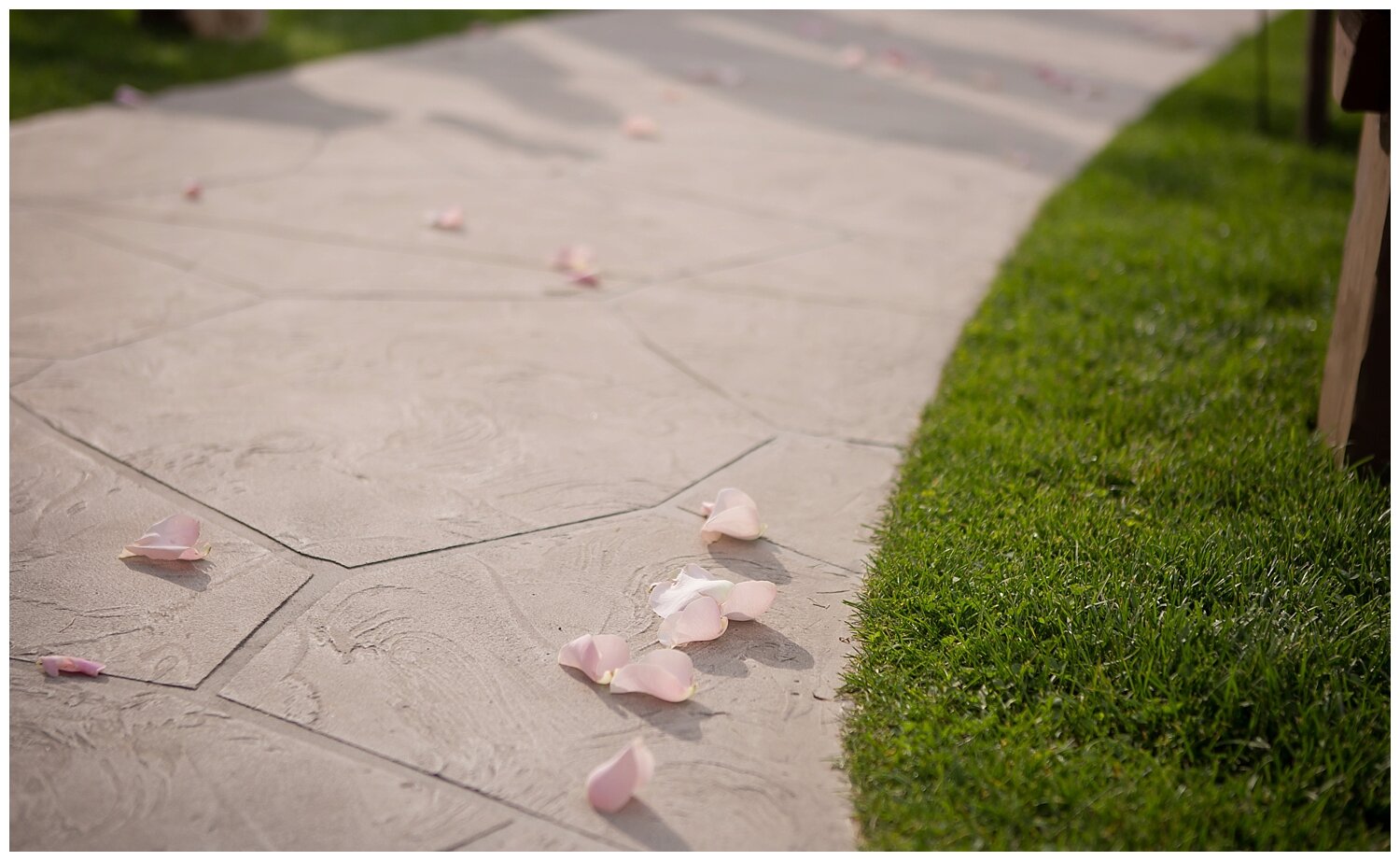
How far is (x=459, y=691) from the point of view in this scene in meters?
1.80

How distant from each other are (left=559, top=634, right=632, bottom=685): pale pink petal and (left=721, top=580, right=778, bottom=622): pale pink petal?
0.21m

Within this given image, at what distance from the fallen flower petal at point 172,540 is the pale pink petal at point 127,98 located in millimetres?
3533

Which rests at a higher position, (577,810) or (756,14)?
(756,14)

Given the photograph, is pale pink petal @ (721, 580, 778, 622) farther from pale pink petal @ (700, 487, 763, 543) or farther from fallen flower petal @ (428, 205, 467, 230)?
fallen flower petal @ (428, 205, 467, 230)

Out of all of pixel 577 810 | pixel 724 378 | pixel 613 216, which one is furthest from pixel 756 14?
pixel 577 810

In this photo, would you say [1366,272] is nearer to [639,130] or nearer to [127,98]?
[639,130]

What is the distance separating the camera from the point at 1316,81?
4930mm

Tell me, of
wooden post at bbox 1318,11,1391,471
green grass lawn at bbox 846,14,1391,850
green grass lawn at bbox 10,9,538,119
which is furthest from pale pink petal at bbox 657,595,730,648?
green grass lawn at bbox 10,9,538,119

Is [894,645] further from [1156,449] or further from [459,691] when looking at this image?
[1156,449]

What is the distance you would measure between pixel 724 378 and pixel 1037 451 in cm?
76

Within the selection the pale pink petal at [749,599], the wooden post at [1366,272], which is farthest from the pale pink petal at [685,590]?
the wooden post at [1366,272]

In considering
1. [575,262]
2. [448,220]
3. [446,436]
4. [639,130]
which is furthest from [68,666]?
[639,130]

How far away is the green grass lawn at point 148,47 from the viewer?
511 centimetres

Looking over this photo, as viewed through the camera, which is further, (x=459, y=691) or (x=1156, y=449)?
(x=1156, y=449)
